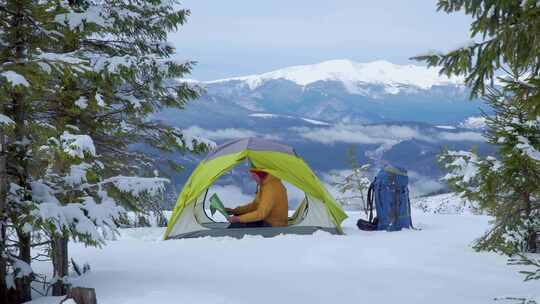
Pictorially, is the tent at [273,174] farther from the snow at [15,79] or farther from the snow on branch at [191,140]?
the snow at [15,79]

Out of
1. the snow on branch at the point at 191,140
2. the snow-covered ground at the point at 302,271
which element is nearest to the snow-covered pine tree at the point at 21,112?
the snow-covered ground at the point at 302,271

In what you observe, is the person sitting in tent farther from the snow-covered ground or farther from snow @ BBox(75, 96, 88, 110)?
snow @ BBox(75, 96, 88, 110)

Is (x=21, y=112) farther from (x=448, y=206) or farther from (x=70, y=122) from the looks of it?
(x=448, y=206)

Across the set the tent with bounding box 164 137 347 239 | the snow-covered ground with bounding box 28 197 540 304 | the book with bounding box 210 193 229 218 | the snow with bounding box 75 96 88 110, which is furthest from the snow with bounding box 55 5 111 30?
the book with bounding box 210 193 229 218

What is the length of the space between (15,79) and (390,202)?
26.5ft

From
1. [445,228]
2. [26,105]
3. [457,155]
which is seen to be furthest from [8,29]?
[445,228]

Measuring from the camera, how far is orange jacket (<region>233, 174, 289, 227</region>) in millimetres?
10625

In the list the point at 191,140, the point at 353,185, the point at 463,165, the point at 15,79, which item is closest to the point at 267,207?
the point at 191,140

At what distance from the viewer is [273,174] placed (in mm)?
10602

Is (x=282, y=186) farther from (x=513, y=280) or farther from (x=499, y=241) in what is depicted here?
(x=513, y=280)

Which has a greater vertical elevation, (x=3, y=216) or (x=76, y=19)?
(x=76, y=19)

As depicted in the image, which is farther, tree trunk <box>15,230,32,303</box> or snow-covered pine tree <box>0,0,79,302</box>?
tree trunk <box>15,230,32,303</box>

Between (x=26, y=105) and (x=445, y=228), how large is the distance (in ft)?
28.5

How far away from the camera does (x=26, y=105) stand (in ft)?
19.2
